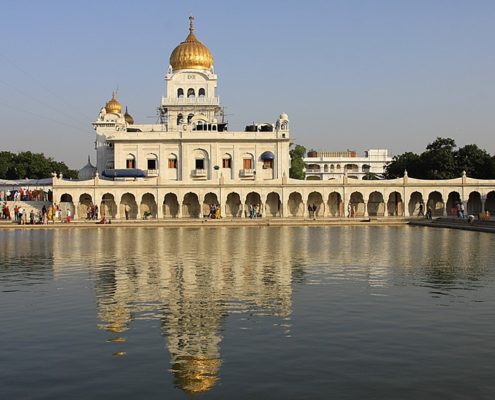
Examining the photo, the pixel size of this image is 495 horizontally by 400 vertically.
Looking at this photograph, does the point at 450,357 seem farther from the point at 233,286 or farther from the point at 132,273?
the point at 132,273

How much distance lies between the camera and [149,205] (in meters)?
61.5

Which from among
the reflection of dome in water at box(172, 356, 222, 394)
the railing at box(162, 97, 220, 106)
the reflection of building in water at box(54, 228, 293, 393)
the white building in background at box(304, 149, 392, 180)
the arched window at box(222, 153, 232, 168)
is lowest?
the reflection of dome in water at box(172, 356, 222, 394)

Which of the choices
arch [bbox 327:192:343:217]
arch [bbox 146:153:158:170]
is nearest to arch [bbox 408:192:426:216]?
arch [bbox 327:192:343:217]

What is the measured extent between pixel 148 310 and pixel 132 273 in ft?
21.6

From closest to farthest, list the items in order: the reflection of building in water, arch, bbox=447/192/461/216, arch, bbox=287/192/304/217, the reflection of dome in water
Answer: the reflection of dome in water → the reflection of building in water → arch, bbox=287/192/304/217 → arch, bbox=447/192/461/216

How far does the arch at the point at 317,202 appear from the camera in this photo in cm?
6209

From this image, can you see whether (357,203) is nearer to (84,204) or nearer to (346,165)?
(84,204)

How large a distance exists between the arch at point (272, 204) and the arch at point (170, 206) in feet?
27.5

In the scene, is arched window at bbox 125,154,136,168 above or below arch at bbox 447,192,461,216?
above

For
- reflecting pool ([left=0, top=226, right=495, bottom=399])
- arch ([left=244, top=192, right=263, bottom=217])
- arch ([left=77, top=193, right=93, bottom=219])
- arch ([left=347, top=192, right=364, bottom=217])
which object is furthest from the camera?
arch ([left=347, top=192, right=364, bottom=217])

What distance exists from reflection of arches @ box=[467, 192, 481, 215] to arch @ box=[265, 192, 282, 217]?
18191 millimetres

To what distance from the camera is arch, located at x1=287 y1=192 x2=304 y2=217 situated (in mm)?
61875

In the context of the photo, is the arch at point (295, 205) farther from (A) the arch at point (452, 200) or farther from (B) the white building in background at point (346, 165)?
(B) the white building in background at point (346, 165)

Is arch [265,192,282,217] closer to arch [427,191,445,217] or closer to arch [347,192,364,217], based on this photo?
arch [347,192,364,217]
